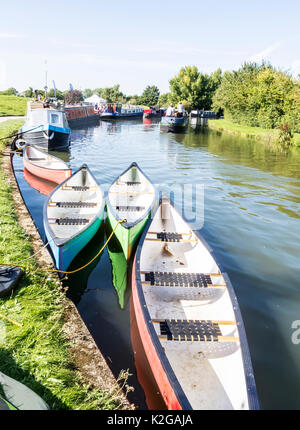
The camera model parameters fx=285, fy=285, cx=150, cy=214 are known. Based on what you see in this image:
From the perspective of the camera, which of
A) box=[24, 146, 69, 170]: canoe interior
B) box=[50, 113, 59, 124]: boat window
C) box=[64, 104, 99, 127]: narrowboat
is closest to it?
box=[24, 146, 69, 170]: canoe interior

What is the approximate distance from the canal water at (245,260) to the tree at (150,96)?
90.1 m

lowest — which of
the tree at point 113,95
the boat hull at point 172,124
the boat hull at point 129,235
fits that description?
the boat hull at point 129,235

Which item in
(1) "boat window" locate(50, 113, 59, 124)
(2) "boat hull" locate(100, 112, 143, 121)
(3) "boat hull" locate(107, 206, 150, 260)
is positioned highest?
(2) "boat hull" locate(100, 112, 143, 121)

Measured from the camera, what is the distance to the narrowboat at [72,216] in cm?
670

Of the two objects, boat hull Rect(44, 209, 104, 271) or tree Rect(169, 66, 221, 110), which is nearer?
boat hull Rect(44, 209, 104, 271)

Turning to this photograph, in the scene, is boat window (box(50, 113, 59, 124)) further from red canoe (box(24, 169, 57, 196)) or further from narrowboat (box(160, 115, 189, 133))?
narrowboat (box(160, 115, 189, 133))

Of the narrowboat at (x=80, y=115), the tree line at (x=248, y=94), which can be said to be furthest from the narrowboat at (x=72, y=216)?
the narrowboat at (x=80, y=115)

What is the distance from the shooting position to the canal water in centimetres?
518

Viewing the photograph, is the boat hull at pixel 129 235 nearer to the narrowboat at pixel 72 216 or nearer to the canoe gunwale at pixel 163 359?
the narrowboat at pixel 72 216

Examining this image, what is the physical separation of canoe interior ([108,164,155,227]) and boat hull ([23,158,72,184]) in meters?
3.17

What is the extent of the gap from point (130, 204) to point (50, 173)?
19.1 ft

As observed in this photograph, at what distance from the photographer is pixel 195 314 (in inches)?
223

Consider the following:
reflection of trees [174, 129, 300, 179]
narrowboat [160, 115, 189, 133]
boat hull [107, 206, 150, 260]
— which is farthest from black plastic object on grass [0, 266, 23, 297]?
narrowboat [160, 115, 189, 133]
